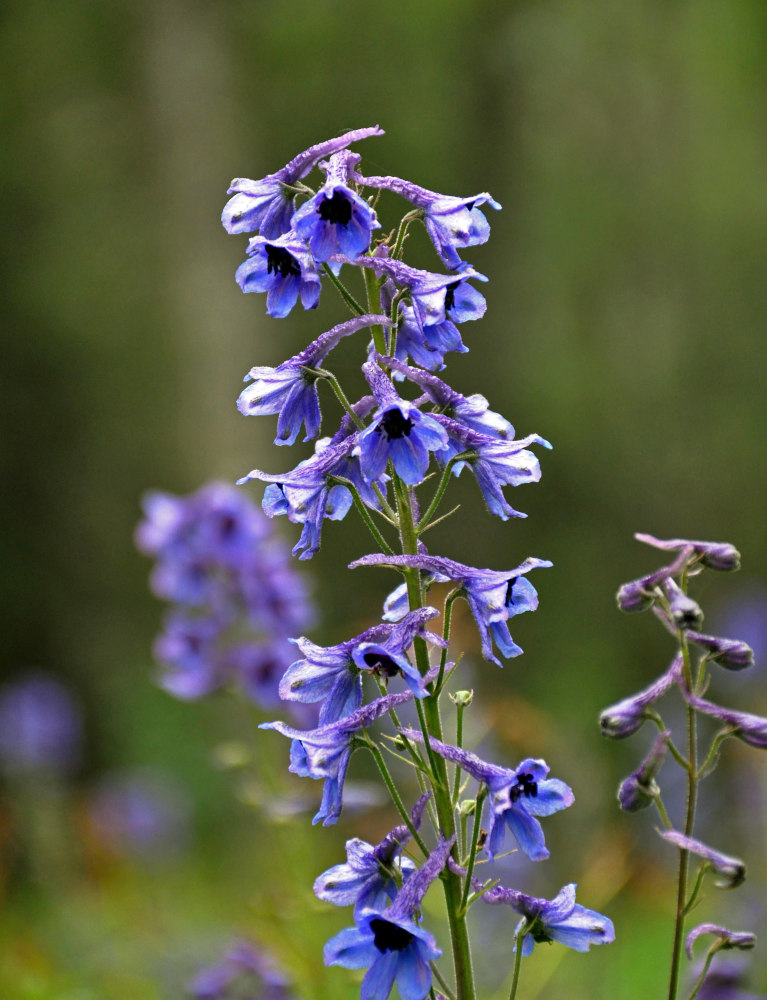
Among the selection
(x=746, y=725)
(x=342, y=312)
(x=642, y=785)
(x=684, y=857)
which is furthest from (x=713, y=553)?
(x=342, y=312)

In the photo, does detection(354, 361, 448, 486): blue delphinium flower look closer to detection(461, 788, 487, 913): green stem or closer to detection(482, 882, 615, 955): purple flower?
detection(461, 788, 487, 913): green stem

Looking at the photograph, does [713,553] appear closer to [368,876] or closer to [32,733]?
[368,876]

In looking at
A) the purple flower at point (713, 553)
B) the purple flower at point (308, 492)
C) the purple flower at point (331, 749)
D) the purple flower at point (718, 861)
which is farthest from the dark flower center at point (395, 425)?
the purple flower at point (718, 861)

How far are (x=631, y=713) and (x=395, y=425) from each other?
654 millimetres

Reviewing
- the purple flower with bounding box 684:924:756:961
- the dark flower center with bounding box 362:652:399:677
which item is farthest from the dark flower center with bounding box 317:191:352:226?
the purple flower with bounding box 684:924:756:961

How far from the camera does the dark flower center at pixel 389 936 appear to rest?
52.9 inches

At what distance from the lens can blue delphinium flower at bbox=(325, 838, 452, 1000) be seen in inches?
52.8

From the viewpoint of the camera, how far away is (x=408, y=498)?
157 centimetres

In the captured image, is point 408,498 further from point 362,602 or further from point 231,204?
point 362,602

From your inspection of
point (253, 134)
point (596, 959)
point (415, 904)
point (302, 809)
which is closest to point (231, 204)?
point (415, 904)

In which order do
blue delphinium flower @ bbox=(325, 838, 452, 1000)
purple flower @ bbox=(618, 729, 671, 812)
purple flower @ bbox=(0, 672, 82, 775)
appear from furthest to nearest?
purple flower @ bbox=(0, 672, 82, 775) → purple flower @ bbox=(618, 729, 671, 812) → blue delphinium flower @ bbox=(325, 838, 452, 1000)

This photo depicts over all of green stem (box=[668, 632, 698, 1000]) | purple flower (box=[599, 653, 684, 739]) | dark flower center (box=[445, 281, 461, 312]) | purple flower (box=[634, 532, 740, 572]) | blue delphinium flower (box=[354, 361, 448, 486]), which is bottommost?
Answer: green stem (box=[668, 632, 698, 1000])

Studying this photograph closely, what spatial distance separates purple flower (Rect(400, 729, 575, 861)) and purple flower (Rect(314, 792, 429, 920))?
4.1 inches

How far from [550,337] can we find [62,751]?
7.68 meters
